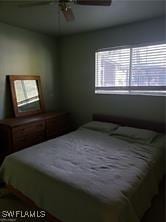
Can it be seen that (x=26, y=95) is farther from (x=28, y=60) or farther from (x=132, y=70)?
(x=132, y=70)

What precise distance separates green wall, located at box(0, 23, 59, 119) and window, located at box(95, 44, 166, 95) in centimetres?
113

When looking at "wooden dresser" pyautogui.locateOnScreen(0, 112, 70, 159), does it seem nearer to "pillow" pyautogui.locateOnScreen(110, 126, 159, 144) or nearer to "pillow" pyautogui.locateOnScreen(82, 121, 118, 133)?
"pillow" pyautogui.locateOnScreen(82, 121, 118, 133)

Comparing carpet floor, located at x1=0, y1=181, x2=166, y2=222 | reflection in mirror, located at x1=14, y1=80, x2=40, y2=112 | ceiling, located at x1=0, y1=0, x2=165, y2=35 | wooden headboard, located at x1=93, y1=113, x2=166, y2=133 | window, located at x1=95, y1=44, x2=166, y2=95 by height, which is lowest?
carpet floor, located at x1=0, y1=181, x2=166, y2=222

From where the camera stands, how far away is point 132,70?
3.30 m

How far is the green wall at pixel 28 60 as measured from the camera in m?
3.19

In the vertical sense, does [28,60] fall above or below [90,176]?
above

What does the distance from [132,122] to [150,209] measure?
60.9 inches

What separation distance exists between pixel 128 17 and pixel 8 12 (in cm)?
191

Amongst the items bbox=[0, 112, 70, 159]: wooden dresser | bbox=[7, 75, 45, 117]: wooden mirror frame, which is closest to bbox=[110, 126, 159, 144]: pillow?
bbox=[0, 112, 70, 159]: wooden dresser

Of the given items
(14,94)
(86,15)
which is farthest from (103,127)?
(86,15)

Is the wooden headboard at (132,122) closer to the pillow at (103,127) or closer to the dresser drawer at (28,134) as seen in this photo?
the pillow at (103,127)

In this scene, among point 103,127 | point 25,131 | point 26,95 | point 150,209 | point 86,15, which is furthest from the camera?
point 26,95

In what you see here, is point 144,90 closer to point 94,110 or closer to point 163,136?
point 163,136

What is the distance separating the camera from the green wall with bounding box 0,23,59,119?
3191 mm
